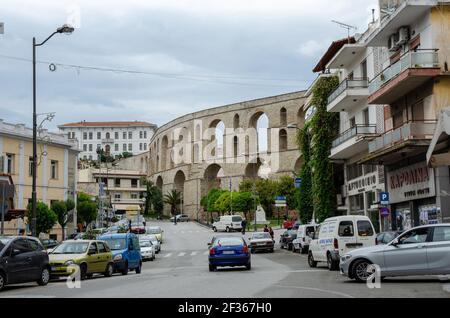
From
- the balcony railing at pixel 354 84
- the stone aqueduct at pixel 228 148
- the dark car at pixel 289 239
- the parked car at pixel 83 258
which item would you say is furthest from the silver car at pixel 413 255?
the stone aqueduct at pixel 228 148

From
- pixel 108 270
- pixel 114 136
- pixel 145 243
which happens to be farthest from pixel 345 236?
pixel 114 136

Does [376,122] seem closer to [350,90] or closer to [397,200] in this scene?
[350,90]

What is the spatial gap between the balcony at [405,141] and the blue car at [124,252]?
1207cm

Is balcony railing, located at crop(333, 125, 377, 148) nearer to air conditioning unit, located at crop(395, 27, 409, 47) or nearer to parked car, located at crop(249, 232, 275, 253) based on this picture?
air conditioning unit, located at crop(395, 27, 409, 47)

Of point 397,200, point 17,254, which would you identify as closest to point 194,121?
point 397,200

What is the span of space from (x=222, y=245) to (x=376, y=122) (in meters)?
15.3

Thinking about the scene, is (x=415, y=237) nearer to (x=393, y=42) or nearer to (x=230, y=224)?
(x=393, y=42)

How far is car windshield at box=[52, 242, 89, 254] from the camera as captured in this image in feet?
70.7

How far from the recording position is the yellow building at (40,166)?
154 ft

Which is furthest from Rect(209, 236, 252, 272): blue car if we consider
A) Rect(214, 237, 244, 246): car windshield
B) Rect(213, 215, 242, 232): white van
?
Rect(213, 215, 242, 232): white van

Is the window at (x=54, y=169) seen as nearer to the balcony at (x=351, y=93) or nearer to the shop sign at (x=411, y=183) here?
the balcony at (x=351, y=93)

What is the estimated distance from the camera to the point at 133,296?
42.3ft

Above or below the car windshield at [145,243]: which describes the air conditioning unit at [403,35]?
above

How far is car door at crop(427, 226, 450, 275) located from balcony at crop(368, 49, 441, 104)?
12.5 metres
